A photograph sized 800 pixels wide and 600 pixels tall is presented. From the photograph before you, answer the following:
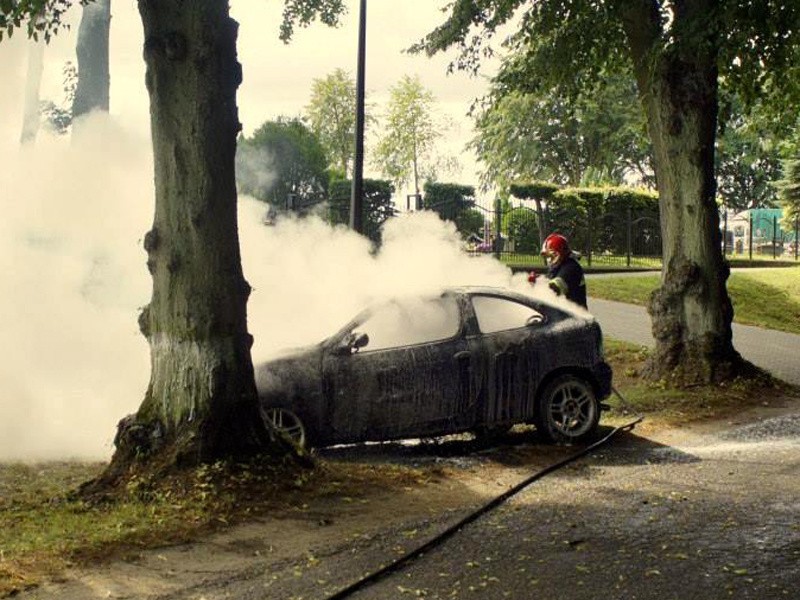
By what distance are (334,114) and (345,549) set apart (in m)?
53.7

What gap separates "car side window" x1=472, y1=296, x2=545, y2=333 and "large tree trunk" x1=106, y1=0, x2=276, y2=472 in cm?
267

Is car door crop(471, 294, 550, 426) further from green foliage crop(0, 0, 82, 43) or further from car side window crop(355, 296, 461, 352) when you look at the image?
green foliage crop(0, 0, 82, 43)

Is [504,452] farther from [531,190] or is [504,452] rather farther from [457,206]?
[531,190]

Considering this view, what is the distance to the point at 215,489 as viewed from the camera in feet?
27.7

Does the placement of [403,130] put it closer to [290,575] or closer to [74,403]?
[74,403]

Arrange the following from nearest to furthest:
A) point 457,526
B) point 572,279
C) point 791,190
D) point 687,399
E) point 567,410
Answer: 1. point 457,526
2. point 567,410
3. point 572,279
4. point 687,399
5. point 791,190

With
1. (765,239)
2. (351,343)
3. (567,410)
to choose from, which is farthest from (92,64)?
(765,239)

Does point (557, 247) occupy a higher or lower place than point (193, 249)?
higher

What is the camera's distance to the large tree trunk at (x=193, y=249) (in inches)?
350

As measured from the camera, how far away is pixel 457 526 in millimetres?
7652

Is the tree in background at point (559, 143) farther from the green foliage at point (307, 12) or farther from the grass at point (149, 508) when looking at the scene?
the grass at point (149, 508)

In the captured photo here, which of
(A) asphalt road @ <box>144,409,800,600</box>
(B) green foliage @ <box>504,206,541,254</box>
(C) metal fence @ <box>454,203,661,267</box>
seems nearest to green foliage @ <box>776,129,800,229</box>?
(C) metal fence @ <box>454,203,661,267</box>

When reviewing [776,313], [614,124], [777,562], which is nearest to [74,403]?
[777,562]

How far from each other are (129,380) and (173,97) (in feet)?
19.4
